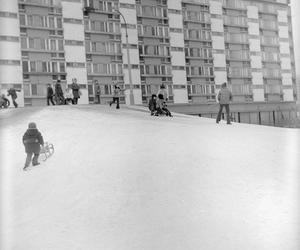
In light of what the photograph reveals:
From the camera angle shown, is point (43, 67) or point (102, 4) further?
point (102, 4)

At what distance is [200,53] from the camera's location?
5359 centimetres

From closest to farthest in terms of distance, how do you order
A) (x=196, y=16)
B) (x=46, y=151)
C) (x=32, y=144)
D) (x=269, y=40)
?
(x=32, y=144)
(x=46, y=151)
(x=196, y=16)
(x=269, y=40)

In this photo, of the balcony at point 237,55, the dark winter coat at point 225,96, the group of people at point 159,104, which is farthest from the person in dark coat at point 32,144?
the balcony at point 237,55

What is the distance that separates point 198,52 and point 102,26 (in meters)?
12.5

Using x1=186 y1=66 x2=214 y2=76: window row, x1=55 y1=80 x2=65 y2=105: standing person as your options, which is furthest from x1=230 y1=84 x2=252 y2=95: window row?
x1=55 y1=80 x2=65 y2=105: standing person

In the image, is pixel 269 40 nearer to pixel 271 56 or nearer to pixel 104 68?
pixel 271 56

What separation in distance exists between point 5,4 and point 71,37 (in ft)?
22.1

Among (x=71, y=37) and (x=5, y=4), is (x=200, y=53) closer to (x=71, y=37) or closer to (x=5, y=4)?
(x=71, y=37)

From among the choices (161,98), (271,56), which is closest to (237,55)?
(271,56)

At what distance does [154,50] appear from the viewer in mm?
49906

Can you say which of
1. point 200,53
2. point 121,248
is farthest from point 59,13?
point 121,248

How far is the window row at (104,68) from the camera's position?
150ft

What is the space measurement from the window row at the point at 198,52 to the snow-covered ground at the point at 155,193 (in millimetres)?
37275

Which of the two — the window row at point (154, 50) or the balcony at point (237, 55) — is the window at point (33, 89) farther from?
the balcony at point (237, 55)
